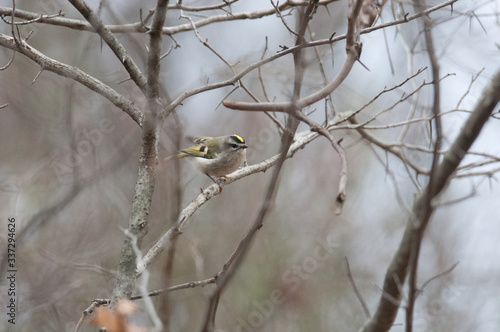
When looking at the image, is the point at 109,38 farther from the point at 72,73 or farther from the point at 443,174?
the point at 443,174

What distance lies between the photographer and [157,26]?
275 cm

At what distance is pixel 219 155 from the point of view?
19.4 feet

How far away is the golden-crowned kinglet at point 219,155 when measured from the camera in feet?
19.1

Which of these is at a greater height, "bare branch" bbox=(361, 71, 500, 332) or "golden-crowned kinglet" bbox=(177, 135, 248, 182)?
"golden-crowned kinglet" bbox=(177, 135, 248, 182)

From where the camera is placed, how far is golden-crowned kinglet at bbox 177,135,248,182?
5824 millimetres

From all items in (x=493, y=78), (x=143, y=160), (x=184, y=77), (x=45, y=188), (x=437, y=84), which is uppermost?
(x=184, y=77)

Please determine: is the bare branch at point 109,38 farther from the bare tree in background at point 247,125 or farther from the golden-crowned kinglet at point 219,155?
the golden-crowned kinglet at point 219,155

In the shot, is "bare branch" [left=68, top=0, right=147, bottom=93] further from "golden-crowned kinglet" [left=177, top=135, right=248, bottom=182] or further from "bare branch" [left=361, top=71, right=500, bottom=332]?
"golden-crowned kinglet" [left=177, top=135, right=248, bottom=182]

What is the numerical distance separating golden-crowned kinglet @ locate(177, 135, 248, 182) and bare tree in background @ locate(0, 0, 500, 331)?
39 cm

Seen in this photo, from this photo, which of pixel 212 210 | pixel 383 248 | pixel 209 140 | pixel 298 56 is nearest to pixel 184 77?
pixel 209 140

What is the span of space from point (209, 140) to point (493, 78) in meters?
3.58

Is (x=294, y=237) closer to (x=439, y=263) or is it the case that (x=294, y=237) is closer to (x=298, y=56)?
(x=439, y=263)

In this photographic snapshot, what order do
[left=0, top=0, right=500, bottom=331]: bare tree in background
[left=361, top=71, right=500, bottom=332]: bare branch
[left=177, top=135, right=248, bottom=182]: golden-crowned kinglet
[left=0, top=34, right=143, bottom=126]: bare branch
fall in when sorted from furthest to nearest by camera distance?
[left=177, top=135, right=248, bottom=182]: golden-crowned kinglet, [left=361, top=71, right=500, bottom=332]: bare branch, [left=0, top=34, right=143, bottom=126]: bare branch, [left=0, top=0, right=500, bottom=331]: bare tree in background

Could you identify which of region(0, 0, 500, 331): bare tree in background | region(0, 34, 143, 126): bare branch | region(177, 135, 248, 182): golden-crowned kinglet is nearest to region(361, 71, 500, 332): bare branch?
region(0, 0, 500, 331): bare tree in background
